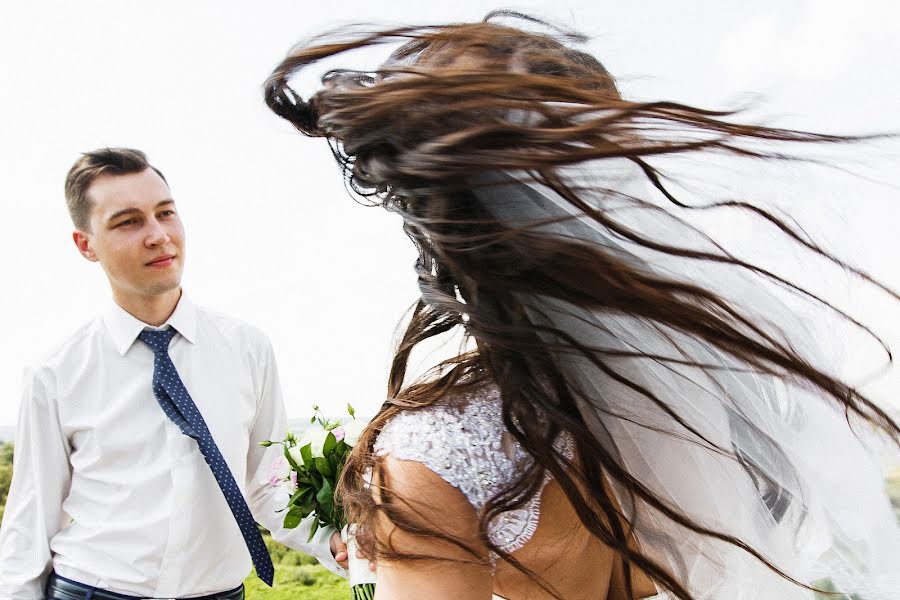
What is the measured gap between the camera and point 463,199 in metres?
0.99

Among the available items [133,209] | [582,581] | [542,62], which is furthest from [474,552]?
[133,209]

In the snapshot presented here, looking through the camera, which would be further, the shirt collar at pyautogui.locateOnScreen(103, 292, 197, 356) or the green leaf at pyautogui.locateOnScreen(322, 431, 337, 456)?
the shirt collar at pyautogui.locateOnScreen(103, 292, 197, 356)

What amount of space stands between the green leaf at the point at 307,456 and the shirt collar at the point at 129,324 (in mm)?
1035

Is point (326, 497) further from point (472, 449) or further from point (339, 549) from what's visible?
point (472, 449)

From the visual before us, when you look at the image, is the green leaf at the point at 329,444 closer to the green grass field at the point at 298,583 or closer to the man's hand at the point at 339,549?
the man's hand at the point at 339,549

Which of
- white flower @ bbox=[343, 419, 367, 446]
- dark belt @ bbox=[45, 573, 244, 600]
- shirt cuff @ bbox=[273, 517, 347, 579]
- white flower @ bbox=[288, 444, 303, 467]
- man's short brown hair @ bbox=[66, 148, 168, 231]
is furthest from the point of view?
man's short brown hair @ bbox=[66, 148, 168, 231]

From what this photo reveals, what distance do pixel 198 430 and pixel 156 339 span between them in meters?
0.42

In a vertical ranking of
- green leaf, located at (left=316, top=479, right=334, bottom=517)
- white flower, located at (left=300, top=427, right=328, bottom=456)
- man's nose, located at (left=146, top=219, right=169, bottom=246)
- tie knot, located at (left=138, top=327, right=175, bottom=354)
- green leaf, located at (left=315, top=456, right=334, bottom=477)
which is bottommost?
green leaf, located at (left=316, top=479, right=334, bottom=517)

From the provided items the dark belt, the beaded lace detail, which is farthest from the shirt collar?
the beaded lace detail

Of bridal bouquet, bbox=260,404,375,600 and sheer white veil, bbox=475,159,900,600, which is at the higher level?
sheer white veil, bbox=475,159,900,600

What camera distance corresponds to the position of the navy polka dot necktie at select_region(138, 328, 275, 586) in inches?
110

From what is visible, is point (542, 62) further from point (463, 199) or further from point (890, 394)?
point (890, 394)

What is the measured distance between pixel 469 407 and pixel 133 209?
229cm

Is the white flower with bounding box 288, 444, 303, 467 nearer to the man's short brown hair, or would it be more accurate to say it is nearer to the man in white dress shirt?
the man in white dress shirt
